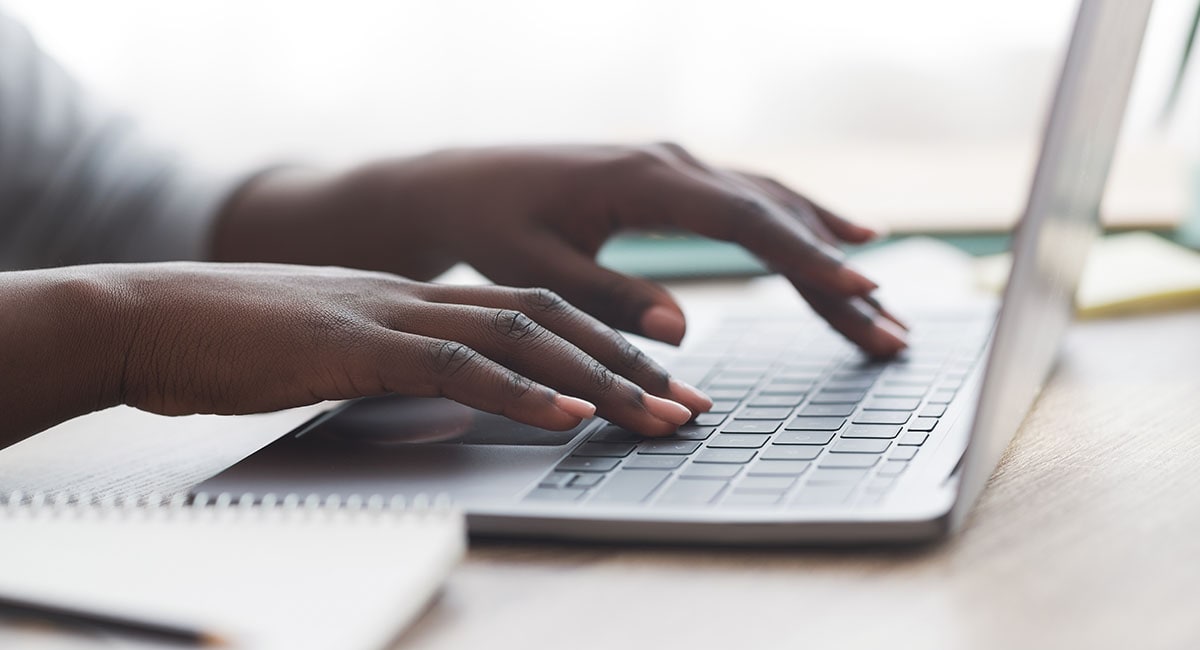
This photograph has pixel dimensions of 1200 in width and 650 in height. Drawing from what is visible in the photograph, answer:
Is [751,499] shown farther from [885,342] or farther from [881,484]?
[885,342]

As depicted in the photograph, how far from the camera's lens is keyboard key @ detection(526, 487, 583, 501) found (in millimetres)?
442

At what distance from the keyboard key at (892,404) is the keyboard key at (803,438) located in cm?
6

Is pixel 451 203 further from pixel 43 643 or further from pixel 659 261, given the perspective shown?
pixel 43 643

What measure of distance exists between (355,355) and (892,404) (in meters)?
0.26

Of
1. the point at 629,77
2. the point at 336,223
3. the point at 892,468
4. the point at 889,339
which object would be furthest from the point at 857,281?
the point at 629,77

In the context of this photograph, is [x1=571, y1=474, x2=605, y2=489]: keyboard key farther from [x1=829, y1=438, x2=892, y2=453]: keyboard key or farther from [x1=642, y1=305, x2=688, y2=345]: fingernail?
[x1=642, y1=305, x2=688, y2=345]: fingernail

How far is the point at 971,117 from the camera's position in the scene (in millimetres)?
1253

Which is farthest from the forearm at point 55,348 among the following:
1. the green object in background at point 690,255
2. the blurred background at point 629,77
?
the blurred background at point 629,77

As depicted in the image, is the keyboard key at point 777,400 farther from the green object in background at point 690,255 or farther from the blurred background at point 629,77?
the blurred background at point 629,77

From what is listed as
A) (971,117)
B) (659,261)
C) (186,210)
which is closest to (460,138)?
(659,261)

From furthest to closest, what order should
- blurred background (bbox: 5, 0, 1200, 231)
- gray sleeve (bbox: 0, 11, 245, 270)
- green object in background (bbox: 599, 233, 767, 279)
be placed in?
blurred background (bbox: 5, 0, 1200, 231), green object in background (bbox: 599, 233, 767, 279), gray sleeve (bbox: 0, 11, 245, 270)

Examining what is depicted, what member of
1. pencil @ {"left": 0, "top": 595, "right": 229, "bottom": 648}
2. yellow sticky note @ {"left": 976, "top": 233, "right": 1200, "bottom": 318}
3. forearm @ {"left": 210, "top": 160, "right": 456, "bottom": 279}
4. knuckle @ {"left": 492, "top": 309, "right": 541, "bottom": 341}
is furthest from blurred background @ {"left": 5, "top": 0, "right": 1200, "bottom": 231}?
pencil @ {"left": 0, "top": 595, "right": 229, "bottom": 648}

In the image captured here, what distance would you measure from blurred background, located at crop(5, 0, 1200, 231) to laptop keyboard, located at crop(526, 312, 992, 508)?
543mm

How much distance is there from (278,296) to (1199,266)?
0.75 meters
